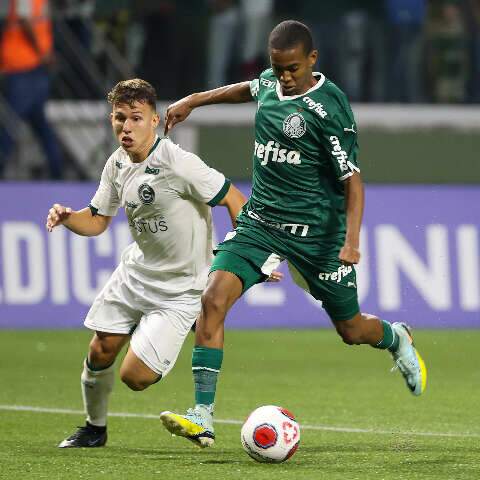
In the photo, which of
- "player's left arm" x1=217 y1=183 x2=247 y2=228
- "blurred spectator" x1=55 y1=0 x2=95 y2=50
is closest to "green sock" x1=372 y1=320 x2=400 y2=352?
"player's left arm" x1=217 y1=183 x2=247 y2=228

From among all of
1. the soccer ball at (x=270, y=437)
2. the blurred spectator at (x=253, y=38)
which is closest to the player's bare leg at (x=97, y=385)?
the soccer ball at (x=270, y=437)

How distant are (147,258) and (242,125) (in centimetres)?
1052

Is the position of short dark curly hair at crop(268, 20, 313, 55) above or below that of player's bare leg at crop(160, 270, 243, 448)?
above

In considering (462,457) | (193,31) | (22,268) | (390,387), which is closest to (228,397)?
(390,387)

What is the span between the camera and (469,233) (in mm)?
14727

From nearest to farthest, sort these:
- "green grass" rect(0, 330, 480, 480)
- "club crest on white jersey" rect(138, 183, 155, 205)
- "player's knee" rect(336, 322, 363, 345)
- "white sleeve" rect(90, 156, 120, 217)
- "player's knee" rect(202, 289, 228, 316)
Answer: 1. "green grass" rect(0, 330, 480, 480)
2. "player's knee" rect(202, 289, 228, 316)
3. "club crest on white jersey" rect(138, 183, 155, 205)
4. "white sleeve" rect(90, 156, 120, 217)
5. "player's knee" rect(336, 322, 363, 345)

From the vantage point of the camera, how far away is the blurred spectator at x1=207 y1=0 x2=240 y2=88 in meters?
18.6

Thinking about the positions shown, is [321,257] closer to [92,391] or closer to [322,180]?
[322,180]

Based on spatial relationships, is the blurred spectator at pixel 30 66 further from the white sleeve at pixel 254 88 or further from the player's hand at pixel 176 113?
the white sleeve at pixel 254 88

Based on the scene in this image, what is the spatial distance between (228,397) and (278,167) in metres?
2.73

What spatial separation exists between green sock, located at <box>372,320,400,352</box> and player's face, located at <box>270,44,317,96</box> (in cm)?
159

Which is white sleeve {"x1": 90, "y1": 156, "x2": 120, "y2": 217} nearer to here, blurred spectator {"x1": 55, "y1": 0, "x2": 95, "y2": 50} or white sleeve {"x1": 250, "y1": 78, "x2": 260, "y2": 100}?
white sleeve {"x1": 250, "y1": 78, "x2": 260, "y2": 100}

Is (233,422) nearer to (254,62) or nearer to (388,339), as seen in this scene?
(388,339)

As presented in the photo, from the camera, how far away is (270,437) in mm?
7281
